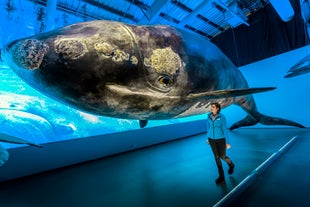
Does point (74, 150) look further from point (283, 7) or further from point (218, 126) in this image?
point (283, 7)

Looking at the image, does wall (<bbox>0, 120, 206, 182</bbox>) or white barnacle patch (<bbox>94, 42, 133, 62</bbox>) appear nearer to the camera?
white barnacle patch (<bbox>94, 42, 133, 62</bbox>)

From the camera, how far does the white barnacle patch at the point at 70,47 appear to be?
861mm

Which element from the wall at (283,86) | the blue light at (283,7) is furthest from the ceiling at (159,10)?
the wall at (283,86)

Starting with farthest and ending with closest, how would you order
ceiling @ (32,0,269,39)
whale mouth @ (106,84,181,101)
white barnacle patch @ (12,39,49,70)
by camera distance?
ceiling @ (32,0,269,39)
whale mouth @ (106,84,181,101)
white barnacle patch @ (12,39,49,70)

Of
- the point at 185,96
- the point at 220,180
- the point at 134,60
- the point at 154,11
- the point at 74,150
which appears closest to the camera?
the point at 134,60

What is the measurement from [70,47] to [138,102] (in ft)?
1.58

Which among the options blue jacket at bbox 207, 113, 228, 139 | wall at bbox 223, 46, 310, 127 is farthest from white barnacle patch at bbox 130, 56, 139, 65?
wall at bbox 223, 46, 310, 127

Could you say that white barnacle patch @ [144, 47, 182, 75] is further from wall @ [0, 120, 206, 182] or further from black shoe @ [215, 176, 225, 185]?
wall @ [0, 120, 206, 182]

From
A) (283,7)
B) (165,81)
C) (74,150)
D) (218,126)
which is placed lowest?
(74,150)

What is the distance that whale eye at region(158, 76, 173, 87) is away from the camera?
1.08 m

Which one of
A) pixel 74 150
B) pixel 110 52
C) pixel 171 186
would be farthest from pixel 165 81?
pixel 74 150

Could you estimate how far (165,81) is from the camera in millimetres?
1104

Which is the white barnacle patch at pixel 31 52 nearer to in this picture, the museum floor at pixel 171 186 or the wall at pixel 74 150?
the museum floor at pixel 171 186

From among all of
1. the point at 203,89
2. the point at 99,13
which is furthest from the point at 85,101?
the point at 99,13
